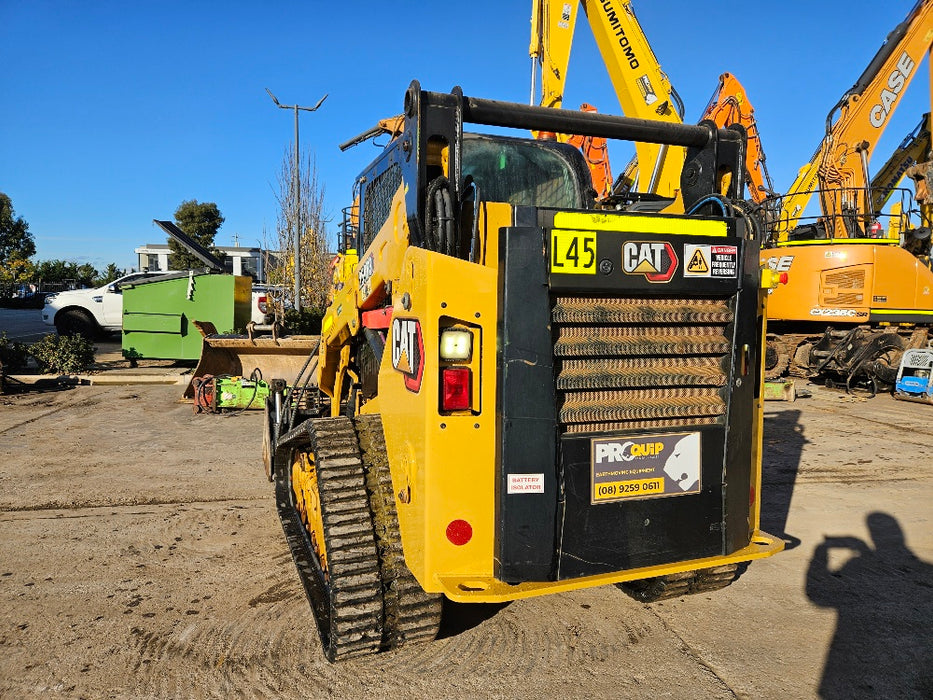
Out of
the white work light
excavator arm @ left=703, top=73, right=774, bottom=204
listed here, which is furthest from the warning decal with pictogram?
excavator arm @ left=703, top=73, right=774, bottom=204

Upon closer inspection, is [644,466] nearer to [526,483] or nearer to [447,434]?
[526,483]

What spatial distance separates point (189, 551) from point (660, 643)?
2.91 metres

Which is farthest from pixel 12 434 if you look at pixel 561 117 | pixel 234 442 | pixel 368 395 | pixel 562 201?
pixel 561 117

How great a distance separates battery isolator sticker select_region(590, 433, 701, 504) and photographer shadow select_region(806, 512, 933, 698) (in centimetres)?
109

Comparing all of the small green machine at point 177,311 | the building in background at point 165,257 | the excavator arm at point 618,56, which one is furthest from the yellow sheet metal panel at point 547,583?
the building in background at point 165,257

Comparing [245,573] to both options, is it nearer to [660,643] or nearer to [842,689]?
[660,643]

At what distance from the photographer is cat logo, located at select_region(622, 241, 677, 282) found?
8.38 feet

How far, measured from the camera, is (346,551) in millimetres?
2633

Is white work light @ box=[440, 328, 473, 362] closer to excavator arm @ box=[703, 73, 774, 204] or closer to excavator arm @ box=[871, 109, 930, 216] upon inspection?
excavator arm @ box=[703, 73, 774, 204]

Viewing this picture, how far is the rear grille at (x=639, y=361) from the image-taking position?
2.54 metres

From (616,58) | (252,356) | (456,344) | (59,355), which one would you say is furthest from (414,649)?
→ (59,355)

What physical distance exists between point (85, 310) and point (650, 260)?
60.7 feet

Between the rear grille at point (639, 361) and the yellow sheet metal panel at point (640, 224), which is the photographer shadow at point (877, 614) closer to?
the rear grille at point (639, 361)

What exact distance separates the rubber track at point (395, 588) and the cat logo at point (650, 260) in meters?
1.38
